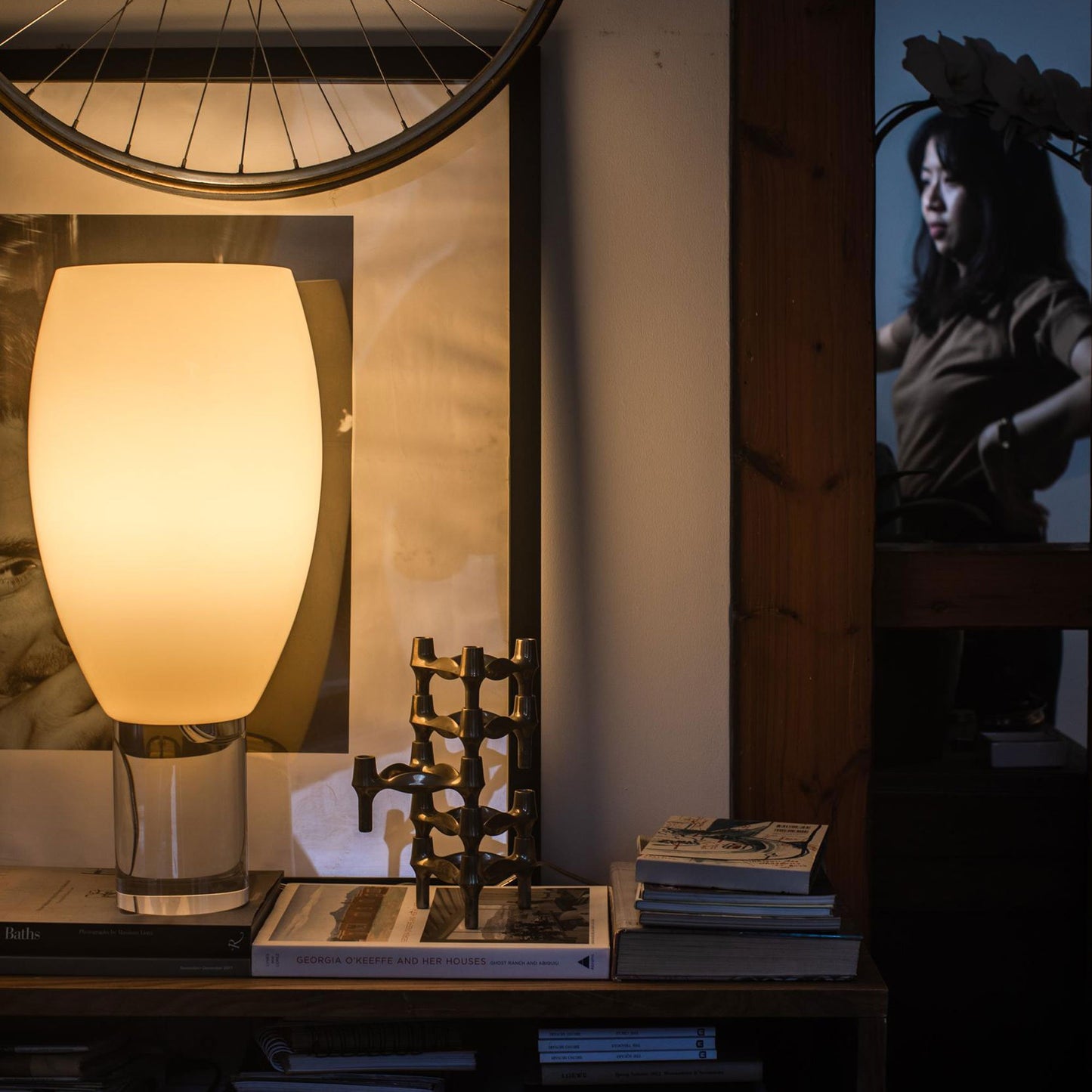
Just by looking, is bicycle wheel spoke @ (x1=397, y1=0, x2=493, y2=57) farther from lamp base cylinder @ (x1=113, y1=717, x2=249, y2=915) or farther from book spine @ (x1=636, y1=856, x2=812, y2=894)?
book spine @ (x1=636, y1=856, x2=812, y2=894)

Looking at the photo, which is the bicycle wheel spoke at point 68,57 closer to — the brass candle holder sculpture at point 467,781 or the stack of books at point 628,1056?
the brass candle holder sculpture at point 467,781

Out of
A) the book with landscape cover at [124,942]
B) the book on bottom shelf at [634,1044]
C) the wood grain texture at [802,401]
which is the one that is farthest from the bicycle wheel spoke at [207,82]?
the book on bottom shelf at [634,1044]

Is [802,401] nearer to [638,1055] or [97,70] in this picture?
[638,1055]

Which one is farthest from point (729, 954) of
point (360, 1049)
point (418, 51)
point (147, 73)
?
point (147, 73)

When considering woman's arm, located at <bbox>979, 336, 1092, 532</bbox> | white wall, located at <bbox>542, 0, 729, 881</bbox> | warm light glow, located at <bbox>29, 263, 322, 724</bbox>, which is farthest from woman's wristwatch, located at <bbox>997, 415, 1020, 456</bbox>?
warm light glow, located at <bbox>29, 263, 322, 724</bbox>

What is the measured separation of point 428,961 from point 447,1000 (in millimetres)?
41

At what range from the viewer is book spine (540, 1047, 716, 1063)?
3.49ft

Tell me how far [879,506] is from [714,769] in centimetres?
61

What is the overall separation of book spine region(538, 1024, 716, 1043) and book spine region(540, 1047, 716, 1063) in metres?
0.01

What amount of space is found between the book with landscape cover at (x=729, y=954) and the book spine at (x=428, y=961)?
0.03 meters

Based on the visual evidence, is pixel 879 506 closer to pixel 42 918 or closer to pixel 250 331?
pixel 250 331

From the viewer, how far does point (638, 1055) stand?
1064mm

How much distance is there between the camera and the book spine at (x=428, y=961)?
103 cm

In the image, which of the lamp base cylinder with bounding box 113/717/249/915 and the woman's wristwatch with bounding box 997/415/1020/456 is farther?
the woman's wristwatch with bounding box 997/415/1020/456
